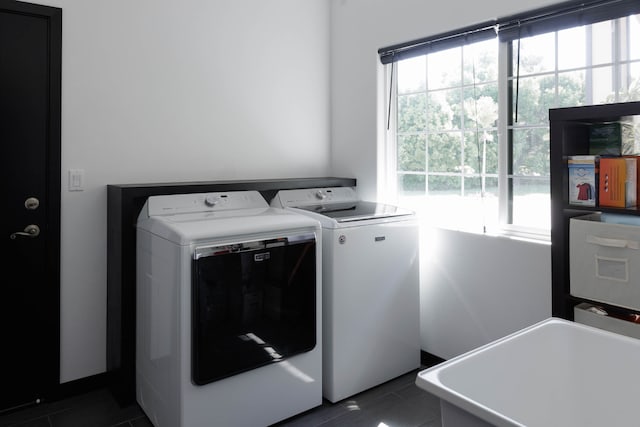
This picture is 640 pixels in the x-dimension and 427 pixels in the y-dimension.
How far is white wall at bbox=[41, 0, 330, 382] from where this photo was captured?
2621 millimetres

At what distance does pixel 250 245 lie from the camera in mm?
2225

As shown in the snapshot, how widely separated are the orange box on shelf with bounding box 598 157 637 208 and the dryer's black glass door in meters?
1.32

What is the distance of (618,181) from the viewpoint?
6.18 feet

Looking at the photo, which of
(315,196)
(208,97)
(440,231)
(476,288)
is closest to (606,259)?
(476,288)

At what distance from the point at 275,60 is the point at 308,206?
1.13 m

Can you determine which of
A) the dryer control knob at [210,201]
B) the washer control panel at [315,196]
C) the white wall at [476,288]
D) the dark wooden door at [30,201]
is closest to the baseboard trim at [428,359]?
the white wall at [476,288]

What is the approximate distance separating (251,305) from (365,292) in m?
0.72

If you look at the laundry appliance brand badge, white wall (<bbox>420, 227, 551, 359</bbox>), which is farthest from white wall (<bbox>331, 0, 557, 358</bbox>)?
the laundry appliance brand badge

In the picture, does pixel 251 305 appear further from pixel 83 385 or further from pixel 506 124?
→ pixel 506 124

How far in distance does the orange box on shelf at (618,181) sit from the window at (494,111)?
47 cm

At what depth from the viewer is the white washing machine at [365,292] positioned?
2.57 meters

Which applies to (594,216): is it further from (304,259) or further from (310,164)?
(310,164)

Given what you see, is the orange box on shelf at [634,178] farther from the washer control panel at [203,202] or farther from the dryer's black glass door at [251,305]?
the washer control panel at [203,202]

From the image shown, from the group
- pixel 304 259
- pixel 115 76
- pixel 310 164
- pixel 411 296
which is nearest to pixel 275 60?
pixel 310 164
